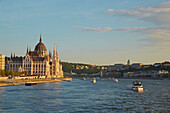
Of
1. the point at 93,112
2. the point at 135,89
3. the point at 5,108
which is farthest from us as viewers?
the point at 135,89

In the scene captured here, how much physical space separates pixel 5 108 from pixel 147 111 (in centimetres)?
2810

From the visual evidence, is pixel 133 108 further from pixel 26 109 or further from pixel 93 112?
pixel 26 109

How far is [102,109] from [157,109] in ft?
36.7

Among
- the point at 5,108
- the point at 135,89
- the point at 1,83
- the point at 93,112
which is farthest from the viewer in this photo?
the point at 1,83

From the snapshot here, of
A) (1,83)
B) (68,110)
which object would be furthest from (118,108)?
(1,83)

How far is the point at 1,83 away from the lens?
12850 cm

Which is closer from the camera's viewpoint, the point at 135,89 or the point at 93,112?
the point at 93,112

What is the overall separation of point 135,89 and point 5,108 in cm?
6266

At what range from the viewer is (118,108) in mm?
60219

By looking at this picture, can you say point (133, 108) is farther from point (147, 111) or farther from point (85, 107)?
point (85, 107)

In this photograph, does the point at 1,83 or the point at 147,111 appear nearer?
the point at 147,111

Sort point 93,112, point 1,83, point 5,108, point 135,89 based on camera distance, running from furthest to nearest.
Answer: point 1,83, point 135,89, point 5,108, point 93,112

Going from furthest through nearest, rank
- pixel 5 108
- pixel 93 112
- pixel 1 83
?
pixel 1 83 → pixel 5 108 → pixel 93 112

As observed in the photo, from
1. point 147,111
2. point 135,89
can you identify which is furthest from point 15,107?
point 135,89
